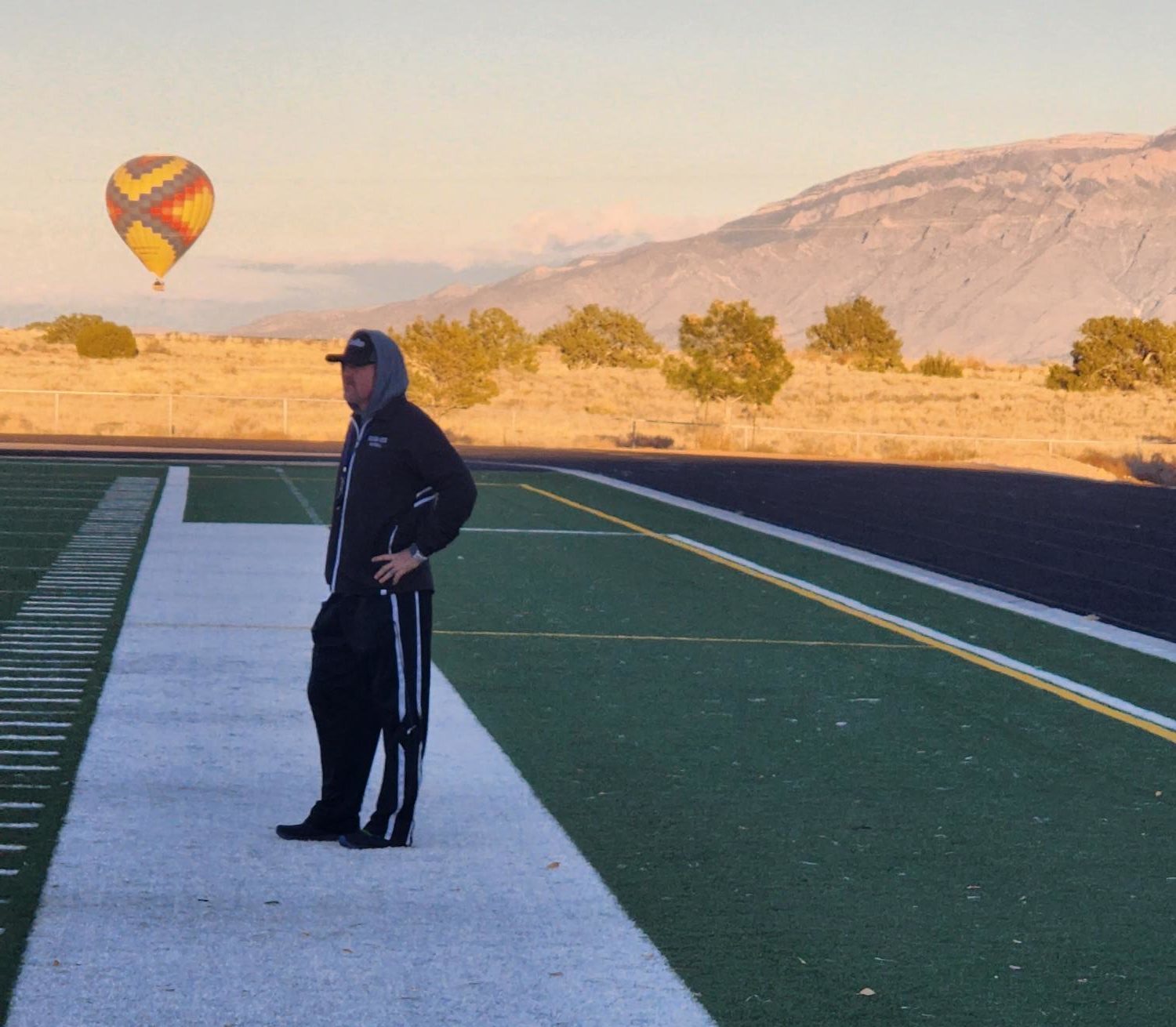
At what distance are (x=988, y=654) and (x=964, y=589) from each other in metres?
4.56

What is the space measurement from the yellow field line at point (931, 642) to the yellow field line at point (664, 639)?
453mm

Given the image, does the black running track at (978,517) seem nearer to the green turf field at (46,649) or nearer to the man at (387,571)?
the green turf field at (46,649)

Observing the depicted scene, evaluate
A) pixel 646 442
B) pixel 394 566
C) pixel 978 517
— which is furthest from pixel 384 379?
pixel 646 442

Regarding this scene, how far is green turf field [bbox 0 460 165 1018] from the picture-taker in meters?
7.00

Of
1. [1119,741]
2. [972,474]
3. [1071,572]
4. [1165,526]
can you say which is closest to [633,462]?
[972,474]

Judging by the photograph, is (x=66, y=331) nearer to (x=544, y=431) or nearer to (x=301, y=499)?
(x=544, y=431)

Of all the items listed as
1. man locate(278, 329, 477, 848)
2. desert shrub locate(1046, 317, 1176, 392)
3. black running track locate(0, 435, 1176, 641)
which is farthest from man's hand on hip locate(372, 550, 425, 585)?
desert shrub locate(1046, 317, 1176, 392)

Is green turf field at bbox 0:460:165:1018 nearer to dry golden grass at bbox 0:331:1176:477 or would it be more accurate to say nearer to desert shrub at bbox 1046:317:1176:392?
dry golden grass at bbox 0:331:1176:477

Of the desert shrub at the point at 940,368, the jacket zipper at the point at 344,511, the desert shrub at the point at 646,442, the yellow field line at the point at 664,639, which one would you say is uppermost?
the jacket zipper at the point at 344,511

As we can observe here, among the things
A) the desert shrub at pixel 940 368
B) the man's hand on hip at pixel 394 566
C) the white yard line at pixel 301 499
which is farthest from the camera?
the desert shrub at pixel 940 368

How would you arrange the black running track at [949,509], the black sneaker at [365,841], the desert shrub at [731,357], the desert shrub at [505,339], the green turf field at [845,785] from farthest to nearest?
the desert shrub at [505,339]
the desert shrub at [731,357]
the black running track at [949,509]
the black sneaker at [365,841]
the green turf field at [845,785]

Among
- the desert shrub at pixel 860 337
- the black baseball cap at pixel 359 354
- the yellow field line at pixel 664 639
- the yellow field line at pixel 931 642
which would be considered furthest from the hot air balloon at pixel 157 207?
the desert shrub at pixel 860 337

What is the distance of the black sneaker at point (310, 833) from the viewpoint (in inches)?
289

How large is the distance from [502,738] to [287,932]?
3.57m
